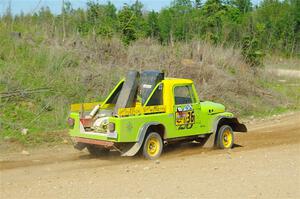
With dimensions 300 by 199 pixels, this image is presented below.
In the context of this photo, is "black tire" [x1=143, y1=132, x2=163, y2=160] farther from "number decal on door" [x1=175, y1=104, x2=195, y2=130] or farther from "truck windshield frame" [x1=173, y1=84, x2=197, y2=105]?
"truck windshield frame" [x1=173, y1=84, x2=197, y2=105]

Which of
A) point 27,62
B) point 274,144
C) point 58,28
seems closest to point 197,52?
point 58,28

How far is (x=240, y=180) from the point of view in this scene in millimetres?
8992

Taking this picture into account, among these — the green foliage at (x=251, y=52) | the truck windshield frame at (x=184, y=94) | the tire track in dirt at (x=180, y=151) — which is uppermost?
the green foliage at (x=251, y=52)

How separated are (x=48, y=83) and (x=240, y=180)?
1026cm

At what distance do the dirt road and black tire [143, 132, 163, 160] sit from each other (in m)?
0.22

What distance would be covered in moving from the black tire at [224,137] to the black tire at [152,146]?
77.7 inches

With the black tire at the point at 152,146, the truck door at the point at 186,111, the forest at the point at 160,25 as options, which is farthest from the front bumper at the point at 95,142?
the forest at the point at 160,25

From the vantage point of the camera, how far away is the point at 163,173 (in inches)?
385

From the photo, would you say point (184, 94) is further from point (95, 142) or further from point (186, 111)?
point (95, 142)

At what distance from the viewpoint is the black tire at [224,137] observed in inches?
538

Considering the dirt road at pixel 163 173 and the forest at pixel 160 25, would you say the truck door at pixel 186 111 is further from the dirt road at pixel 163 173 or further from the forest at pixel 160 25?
the forest at pixel 160 25

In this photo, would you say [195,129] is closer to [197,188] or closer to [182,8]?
[197,188]

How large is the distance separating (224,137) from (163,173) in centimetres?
439

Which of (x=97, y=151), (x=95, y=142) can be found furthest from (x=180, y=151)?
(x=95, y=142)
